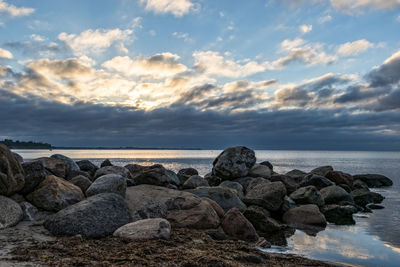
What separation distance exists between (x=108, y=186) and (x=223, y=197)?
4535 mm

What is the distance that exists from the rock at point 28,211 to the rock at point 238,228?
5.42 meters

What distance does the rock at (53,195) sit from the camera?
365 inches

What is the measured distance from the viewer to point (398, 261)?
321 inches

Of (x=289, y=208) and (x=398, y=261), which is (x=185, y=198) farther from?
(x=398, y=261)

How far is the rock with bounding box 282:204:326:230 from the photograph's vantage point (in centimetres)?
1223

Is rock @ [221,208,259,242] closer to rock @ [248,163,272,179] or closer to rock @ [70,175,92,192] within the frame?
rock @ [70,175,92,192]

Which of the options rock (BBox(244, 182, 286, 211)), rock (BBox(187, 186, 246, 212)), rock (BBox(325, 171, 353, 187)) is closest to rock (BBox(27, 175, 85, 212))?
rock (BBox(187, 186, 246, 212))

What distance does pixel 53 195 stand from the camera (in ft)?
30.8

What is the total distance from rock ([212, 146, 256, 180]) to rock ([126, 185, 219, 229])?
8.59 m

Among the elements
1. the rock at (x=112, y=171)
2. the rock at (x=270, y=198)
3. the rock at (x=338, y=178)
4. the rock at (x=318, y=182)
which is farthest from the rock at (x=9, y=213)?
the rock at (x=338, y=178)

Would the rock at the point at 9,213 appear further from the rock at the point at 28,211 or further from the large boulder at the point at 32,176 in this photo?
the large boulder at the point at 32,176

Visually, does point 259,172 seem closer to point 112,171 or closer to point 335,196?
point 335,196

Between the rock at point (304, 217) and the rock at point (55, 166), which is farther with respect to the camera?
the rock at point (55, 166)

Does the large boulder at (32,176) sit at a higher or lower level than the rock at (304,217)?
higher
